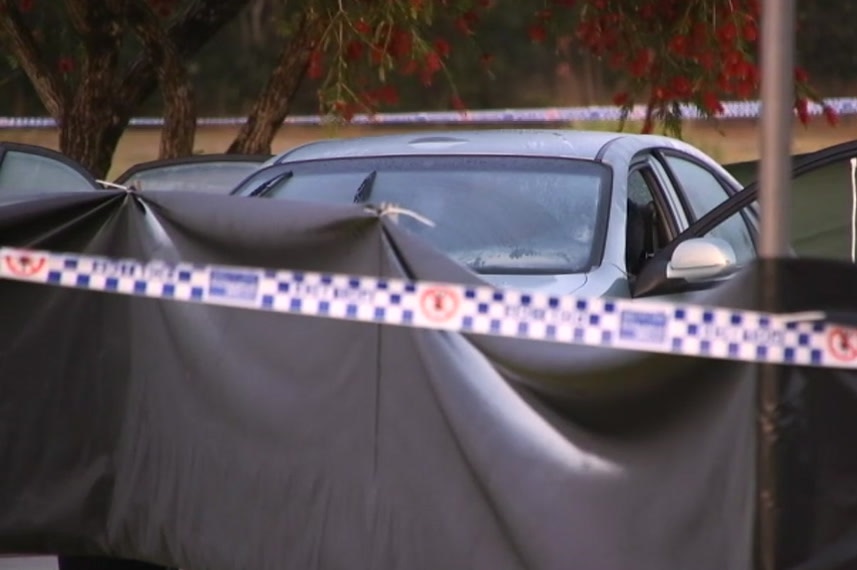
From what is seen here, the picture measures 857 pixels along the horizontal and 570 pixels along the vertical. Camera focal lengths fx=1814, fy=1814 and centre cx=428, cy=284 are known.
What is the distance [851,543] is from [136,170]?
8692 millimetres

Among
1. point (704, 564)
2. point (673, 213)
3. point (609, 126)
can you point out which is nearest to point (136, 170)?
point (673, 213)

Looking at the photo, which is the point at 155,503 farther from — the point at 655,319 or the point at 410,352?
the point at 655,319

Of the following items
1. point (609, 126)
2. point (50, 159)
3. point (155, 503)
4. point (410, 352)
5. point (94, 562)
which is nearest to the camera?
point (410, 352)

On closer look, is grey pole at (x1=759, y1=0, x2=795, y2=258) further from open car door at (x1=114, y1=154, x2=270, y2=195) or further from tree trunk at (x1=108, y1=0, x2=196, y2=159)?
tree trunk at (x1=108, y1=0, x2=196, y2=159)

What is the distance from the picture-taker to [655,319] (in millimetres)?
4945

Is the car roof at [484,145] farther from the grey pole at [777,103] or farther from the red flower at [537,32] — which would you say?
the red flower at [537,32]

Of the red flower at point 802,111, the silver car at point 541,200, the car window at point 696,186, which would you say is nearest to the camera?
the silver car at point 541,200

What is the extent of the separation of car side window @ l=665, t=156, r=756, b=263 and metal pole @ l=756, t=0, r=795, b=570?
3.33 m

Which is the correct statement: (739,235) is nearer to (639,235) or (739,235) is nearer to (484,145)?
(639,235)

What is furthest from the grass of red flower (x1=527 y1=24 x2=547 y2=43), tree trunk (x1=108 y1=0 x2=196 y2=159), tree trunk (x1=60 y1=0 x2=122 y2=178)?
red flower (x1=527 y1=24 x2=547 y2=43)

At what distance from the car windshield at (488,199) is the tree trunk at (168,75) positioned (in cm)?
531

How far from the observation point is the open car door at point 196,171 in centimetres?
1267

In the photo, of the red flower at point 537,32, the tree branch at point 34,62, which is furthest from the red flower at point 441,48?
the tree branch at point 34,62

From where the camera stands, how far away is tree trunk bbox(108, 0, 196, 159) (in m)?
12.9
